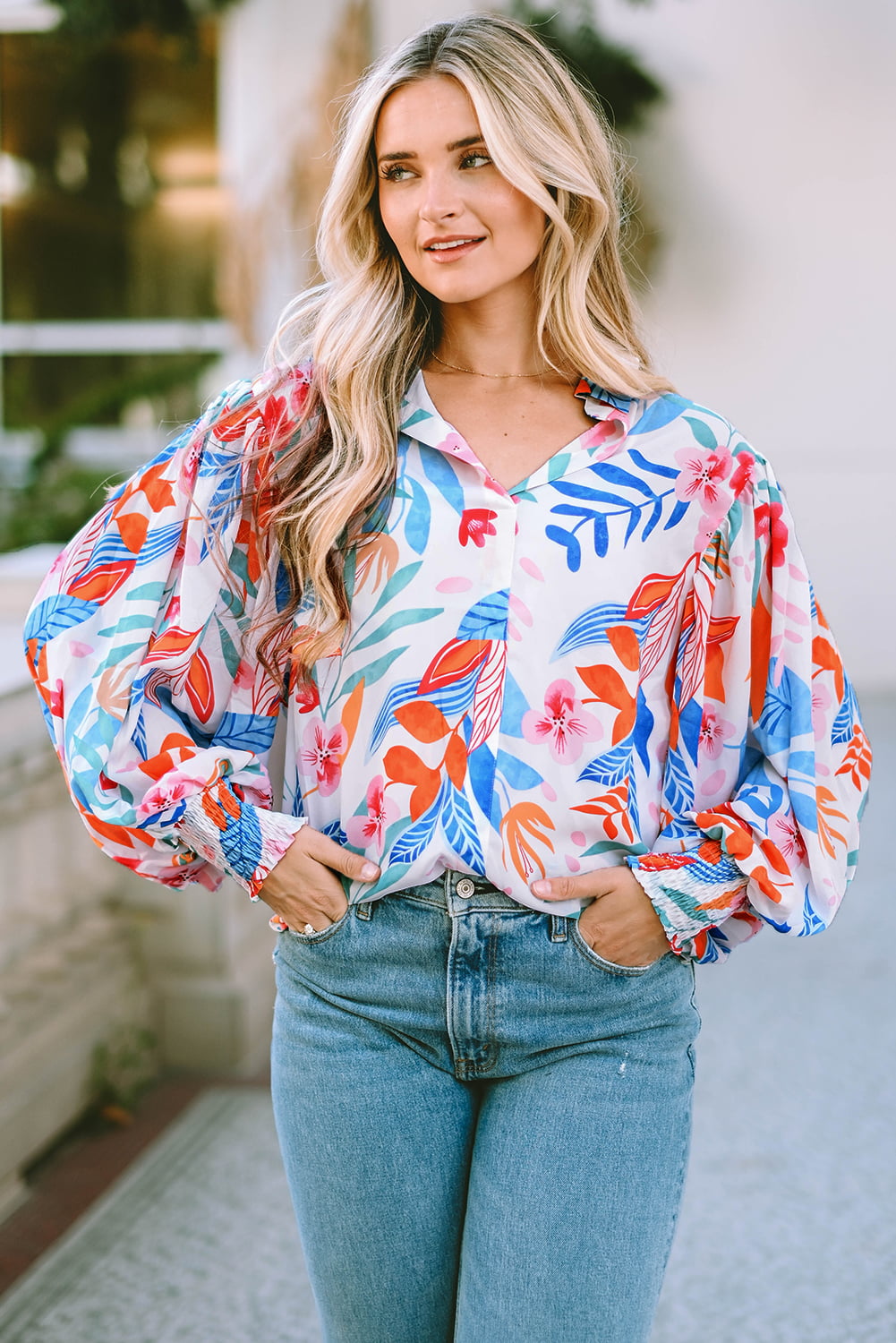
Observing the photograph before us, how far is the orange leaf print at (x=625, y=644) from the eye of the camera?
56.2 inches

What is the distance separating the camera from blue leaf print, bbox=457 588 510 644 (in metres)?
1.42

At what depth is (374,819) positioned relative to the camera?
1436 mm

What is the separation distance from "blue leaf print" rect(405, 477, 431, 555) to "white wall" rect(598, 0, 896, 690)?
6.45 m

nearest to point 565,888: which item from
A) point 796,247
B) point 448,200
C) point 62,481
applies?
point 448,200

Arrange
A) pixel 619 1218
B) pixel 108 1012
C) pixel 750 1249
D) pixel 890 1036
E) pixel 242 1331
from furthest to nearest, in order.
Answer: pixel 890 1036, pixel 108 1012, pixel 750 1249, pixel 242 1331, pixel 619 1218

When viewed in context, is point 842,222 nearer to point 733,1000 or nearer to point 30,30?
point 30,30

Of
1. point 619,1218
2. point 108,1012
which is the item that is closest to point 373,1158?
point 619,1218

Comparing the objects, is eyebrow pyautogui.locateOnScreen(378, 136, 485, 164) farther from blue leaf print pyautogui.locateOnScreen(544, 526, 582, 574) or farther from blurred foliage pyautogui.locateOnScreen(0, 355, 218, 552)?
blurred foliage pyautogui.locateOnScreen(0, 355, 218, 552)

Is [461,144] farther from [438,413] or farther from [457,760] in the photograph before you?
[457,760]

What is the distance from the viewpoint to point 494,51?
4.72ft

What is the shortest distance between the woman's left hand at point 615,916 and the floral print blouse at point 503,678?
0.06 ft

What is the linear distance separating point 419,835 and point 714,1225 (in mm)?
1664

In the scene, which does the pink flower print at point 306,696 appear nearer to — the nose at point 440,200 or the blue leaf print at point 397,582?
the blue leaf print at point 397,582

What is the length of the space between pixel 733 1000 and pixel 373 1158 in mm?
2623
